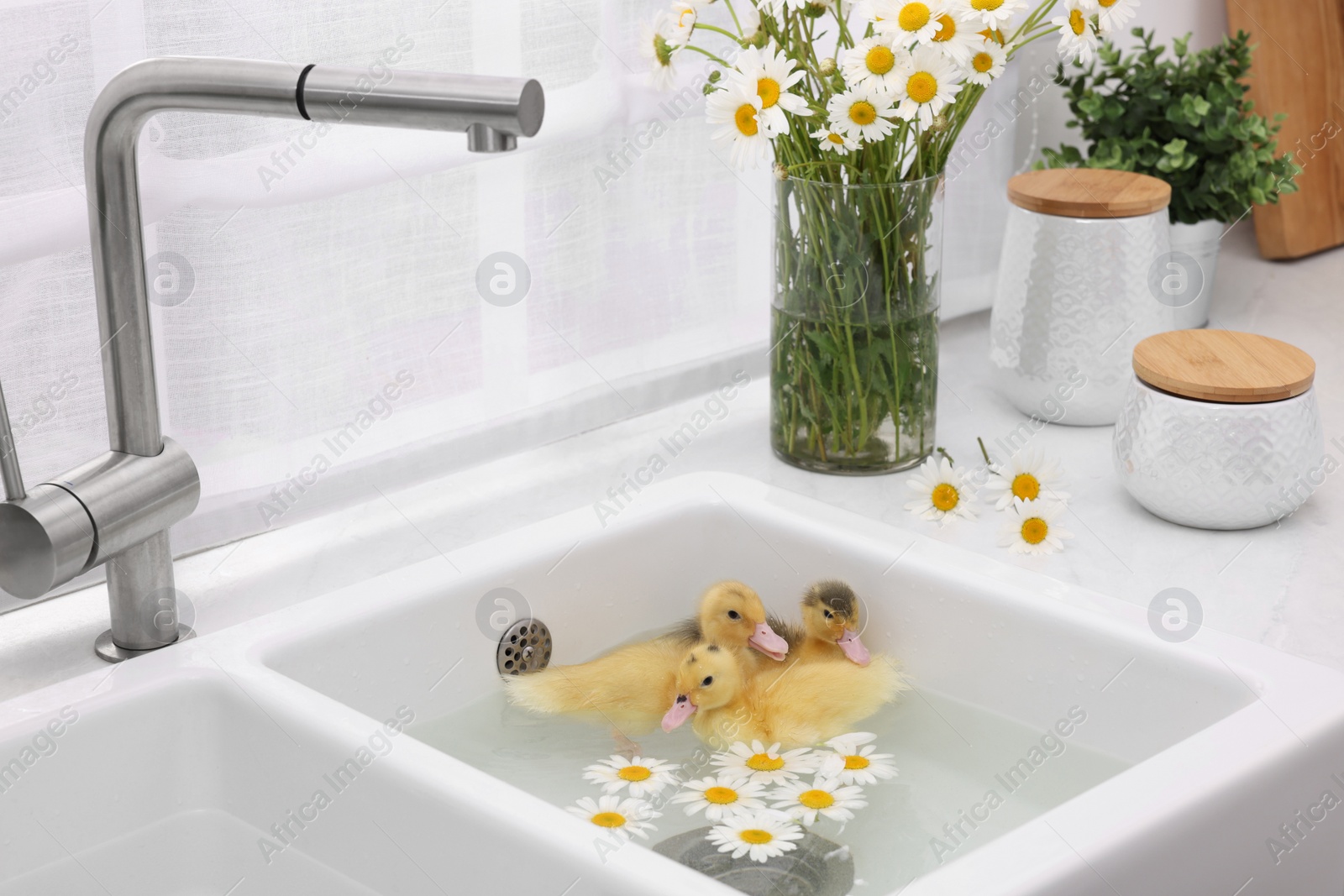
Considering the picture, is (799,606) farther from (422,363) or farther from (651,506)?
(422,363)

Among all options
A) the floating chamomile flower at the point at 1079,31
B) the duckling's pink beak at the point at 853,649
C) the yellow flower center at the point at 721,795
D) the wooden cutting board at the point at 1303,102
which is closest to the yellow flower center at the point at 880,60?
the floating chamomile flower at the point at 1079,31

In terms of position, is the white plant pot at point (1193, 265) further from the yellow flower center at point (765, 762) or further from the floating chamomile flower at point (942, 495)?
the yellow flower center at point (765, 762)

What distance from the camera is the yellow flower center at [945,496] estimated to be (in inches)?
42.1

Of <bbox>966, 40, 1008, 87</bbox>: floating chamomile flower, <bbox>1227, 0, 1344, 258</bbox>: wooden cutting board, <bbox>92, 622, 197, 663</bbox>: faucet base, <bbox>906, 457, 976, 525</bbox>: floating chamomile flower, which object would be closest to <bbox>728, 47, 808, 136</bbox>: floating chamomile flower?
<bbox>966, 40, 1008, 87</bbox>: floating chamomile flower

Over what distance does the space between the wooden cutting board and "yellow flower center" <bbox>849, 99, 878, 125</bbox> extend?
790mm

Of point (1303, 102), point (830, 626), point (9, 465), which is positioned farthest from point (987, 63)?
point (1303, 102)

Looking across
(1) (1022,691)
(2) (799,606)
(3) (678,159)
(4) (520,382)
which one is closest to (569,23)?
(3) (678,159)

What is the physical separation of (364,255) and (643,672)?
0.37 m

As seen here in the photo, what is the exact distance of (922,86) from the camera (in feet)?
3.19

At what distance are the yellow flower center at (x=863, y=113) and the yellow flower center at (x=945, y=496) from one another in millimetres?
265

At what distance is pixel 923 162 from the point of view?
1.07 metres

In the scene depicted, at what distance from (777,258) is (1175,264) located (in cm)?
51

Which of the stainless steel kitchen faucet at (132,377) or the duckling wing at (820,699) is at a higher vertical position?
the stainless steel kitchen faucet at (132,377)

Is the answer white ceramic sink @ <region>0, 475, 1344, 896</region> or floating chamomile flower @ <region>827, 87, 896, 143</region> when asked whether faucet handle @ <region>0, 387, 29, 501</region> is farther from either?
floating chamomile flower @ <region>827, 87, 896, 143</region>
